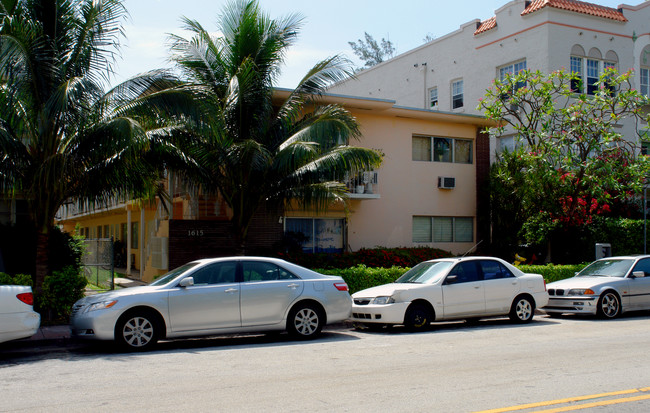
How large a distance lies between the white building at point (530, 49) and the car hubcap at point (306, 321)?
15.7 meters

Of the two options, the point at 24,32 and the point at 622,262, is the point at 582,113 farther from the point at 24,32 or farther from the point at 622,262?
the point at 24,32

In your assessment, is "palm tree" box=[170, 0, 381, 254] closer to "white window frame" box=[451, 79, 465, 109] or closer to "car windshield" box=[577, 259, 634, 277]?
"car windshield" box=[577, 259, 634, 277]

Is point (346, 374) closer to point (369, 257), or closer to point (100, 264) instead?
point (369, 257)

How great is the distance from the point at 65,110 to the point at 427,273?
7640mm

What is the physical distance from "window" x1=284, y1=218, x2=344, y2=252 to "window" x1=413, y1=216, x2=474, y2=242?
9.98ft

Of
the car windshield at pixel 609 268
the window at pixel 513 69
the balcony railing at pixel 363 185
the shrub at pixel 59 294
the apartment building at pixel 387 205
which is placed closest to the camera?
the shrub at pixel 59 294

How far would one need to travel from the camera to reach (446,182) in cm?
2217

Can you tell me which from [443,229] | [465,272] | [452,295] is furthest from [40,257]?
[443,229]

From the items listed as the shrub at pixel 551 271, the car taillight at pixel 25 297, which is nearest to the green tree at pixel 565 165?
the shrub at pixel 551 271

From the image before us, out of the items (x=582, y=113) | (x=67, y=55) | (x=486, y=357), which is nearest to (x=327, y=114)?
(x=67, y=55)

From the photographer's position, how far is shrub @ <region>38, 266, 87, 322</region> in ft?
41.2

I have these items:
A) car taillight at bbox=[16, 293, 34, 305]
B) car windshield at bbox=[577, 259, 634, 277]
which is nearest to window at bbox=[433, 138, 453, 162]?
car windshield at bbox=[577, 259, 634, 277]

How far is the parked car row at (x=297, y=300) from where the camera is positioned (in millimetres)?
9949

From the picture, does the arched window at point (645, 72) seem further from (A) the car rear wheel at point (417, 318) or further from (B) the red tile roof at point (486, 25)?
(A) the car rear wheel at point (417, 318)
